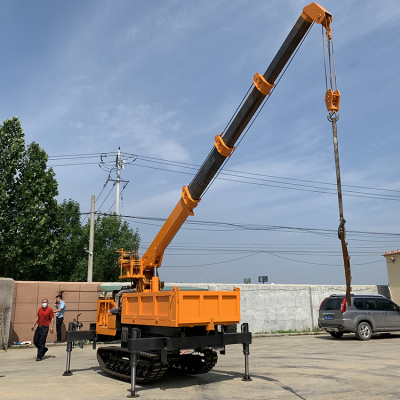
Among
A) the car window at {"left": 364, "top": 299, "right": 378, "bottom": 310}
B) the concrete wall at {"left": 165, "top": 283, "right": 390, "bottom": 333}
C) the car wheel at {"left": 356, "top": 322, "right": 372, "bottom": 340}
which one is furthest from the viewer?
the concrete wall at {"left": 165, "top": 283, "right": 390, "bottom": 333}

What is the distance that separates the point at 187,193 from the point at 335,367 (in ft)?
17.6

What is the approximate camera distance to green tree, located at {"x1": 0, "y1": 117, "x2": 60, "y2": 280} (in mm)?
23050

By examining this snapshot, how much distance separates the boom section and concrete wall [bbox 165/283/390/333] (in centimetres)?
781

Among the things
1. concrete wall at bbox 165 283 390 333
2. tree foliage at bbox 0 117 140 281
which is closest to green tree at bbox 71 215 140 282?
tree foliage at bbox 0 117 140 281

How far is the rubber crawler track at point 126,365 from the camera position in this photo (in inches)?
311

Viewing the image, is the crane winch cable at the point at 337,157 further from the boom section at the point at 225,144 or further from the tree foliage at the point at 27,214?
the tree foliage at the point at 27,214

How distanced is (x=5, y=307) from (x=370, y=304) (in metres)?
13.8

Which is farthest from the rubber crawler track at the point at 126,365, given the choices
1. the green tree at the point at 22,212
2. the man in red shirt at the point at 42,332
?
the green tree at the point at 22,212

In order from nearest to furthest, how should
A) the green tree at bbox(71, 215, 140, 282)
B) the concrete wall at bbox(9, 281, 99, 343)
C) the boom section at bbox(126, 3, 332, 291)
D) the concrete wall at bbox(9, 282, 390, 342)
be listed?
1. the boom section at bbox(126, 3, 332, 291)
2. the concrete wall at bbox(9, 281, 99, 343)
3. the concrete wall at bbox(9, 282, 390, 342)
4. the green tree at bbox(71, 215, 140, 282)

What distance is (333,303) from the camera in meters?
16.5

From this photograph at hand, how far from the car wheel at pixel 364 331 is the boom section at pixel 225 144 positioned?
9477mm

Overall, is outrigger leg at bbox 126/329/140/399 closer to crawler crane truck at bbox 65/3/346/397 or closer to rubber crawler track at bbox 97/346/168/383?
crawler crane truck at bbox 65/3/346/397

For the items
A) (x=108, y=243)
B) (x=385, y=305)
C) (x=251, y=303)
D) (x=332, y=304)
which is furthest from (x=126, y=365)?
(x=108, y=243)

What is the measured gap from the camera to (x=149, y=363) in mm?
8000
